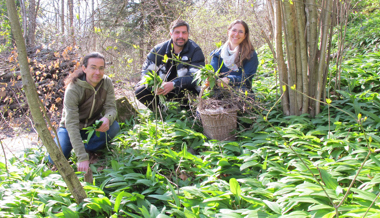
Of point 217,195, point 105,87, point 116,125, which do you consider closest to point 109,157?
point 116,125

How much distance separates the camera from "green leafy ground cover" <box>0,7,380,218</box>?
1.85 m

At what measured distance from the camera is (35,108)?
1.70 meters

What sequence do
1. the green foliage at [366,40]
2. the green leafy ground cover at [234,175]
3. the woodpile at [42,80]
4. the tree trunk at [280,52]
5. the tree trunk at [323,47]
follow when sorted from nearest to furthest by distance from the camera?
the green leafy ground cover at [234,175] → the tree trunk at [323,47] → the tree trunk at [280,52] → the green foliage at [366,40] → the woodpile at [42,80]

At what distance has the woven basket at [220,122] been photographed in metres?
3.01

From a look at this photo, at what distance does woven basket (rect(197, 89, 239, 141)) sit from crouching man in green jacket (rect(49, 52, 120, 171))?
1.14 m

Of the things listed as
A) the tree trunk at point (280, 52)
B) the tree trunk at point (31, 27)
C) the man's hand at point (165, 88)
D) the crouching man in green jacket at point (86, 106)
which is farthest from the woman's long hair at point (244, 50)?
the tree trunk at point (31, 27)

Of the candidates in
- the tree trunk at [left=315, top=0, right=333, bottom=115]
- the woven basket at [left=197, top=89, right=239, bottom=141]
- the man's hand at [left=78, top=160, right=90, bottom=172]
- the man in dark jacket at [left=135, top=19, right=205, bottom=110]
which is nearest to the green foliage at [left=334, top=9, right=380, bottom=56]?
the tree trunk at [left=315, top=0, right=333, bottom=115]

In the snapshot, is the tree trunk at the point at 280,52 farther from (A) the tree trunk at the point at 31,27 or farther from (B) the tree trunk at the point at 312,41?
(A) the tree trunk at the point at 31,27

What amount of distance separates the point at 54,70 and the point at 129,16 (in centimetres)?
638

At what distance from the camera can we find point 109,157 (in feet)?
10.2

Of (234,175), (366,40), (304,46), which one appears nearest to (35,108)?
(234,175)

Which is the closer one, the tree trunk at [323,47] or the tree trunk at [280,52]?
the tree trunk at [323,47]

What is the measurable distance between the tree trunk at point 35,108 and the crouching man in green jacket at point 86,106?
736 millimetres

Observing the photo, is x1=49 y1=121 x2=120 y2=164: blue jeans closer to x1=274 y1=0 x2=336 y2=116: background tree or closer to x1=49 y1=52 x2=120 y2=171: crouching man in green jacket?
x1=49 y1=52 x2=120 y2=171: crouching man in green jacket
